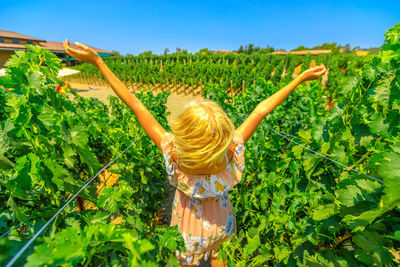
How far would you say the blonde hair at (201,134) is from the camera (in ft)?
3.65

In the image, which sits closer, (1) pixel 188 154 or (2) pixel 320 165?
(1) pixel 188 154

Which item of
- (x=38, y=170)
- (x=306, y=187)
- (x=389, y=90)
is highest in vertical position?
(x=389, y=90)

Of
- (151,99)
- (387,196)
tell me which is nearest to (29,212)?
(387,196)

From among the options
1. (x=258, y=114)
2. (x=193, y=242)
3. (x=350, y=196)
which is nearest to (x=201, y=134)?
(x=258, y=114)

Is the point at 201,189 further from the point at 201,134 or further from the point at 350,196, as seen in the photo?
the point at 350,196

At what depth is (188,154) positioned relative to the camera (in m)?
1.19

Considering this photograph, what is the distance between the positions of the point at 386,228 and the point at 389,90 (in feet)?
2.97

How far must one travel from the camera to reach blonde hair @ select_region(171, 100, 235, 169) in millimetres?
1111

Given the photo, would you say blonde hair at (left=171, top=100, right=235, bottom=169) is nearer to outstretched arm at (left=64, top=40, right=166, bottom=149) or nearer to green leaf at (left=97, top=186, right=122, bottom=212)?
outstretched arm at (left=64, top=40, right=166, bottom=149)

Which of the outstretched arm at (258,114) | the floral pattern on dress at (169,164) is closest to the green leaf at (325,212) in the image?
the outstretched arm at (258,114)

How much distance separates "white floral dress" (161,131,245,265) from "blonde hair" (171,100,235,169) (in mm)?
202

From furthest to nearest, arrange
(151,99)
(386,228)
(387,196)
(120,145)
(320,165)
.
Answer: (151,99), (120,145), (320,165), (386,228), (387,196)

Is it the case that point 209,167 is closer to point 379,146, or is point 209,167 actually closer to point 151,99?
point 379,146

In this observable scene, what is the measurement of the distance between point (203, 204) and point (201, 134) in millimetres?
735
